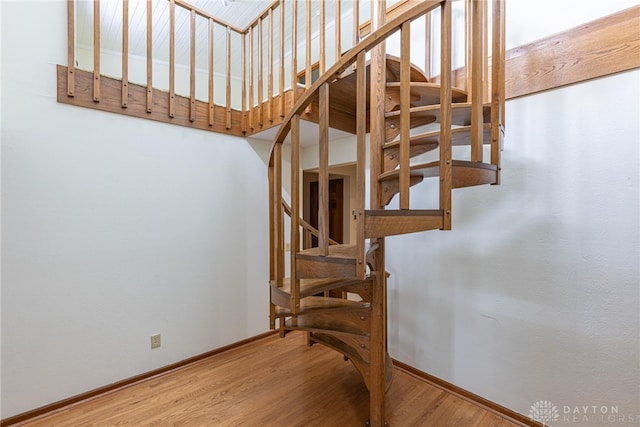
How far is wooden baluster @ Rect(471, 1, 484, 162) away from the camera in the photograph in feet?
4.05

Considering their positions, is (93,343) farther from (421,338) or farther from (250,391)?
(421,338)

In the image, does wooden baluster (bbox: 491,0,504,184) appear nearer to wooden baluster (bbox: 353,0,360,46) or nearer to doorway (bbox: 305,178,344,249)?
wooden baluster (bbox: 353,0,360,46)

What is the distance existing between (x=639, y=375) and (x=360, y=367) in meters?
1.42

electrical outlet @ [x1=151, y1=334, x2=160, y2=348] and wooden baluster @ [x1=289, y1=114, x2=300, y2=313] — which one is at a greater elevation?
wooden baluster @ [x1=289, y1=114, x2=300, y2=313]

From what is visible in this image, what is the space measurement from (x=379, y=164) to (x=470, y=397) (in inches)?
70.5

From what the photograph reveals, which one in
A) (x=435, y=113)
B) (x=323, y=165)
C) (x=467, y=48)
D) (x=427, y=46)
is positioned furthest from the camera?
(x=427, y=46)

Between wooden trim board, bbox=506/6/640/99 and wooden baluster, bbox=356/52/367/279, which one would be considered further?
wooden trim board, bbox=506/6/640/99

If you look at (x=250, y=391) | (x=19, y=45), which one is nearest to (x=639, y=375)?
(x=250, y=391)

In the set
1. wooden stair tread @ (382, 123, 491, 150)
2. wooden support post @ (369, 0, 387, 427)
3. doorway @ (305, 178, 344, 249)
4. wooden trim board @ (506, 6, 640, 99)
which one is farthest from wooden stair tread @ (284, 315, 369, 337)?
doorway @ (305, 178, 344, 249)

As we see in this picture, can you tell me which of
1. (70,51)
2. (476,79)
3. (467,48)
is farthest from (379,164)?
(70,51)

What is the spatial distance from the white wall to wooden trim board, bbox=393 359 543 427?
5.46 ft

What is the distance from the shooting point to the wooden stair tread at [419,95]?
1.51 m

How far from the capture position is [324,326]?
1787 millimetres

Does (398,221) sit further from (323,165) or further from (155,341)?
(155,341)
